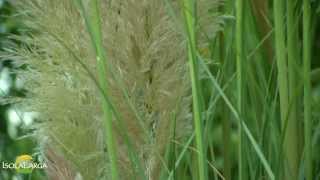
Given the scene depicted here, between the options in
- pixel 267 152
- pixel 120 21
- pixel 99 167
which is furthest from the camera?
pixel 267 152

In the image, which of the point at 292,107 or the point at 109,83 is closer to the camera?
the point at 109,83

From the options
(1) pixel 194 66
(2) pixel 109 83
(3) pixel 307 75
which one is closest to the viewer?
(1) pixel 194 66

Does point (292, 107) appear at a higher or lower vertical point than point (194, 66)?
lower

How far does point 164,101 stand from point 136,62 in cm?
8

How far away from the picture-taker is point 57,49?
107 centimetres

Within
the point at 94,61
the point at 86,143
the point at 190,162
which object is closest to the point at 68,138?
Answer: the point at 86,143

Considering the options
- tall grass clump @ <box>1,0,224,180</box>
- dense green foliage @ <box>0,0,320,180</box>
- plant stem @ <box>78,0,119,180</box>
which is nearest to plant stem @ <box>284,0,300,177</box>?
dense green foliage @ <box>0,0,320,180</box>

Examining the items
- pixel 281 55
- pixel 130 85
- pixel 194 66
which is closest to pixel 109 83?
pixel 130 85

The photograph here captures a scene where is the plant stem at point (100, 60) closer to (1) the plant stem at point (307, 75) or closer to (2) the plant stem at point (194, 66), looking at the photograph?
(2) the plant stem at point (194, 66)

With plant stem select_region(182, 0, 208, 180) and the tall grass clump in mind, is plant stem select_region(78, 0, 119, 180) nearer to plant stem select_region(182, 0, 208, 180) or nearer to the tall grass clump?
the tall grass clump

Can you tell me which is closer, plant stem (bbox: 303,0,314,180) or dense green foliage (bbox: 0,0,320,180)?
dense green foliage (bbox: 0,0,320,180)

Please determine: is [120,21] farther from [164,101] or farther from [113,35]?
[164,101]

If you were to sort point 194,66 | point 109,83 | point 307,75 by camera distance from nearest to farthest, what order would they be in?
point 194,66 → point 109,83 → point 307,75

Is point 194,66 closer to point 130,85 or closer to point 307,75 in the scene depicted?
point 130,85
